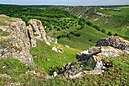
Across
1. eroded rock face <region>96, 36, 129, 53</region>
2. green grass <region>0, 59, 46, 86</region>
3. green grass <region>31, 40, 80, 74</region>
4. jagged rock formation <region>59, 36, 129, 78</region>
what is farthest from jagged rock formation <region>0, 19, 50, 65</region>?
eroded rock face <region>96, 36, 129, 53</region>

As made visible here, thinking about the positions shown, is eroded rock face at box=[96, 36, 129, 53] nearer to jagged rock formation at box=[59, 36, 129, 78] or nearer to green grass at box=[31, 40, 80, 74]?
jagged rock formation at box=[59, 36, 129, 78]

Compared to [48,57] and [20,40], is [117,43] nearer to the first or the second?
[20,40]

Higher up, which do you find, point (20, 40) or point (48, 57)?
point (20, 40)

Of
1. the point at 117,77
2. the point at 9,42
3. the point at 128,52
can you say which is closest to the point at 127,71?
the point at 117,77

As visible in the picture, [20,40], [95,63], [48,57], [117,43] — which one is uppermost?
[95,63]

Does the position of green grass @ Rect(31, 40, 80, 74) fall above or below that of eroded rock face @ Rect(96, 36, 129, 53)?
below

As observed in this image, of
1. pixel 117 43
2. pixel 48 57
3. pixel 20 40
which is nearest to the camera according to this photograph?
pixel 117 43

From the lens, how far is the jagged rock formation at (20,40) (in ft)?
135

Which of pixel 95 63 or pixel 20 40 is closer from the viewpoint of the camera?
pixel 95 63

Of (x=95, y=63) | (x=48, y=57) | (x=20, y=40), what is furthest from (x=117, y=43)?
(x=48, y=57)

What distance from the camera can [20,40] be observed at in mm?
51594

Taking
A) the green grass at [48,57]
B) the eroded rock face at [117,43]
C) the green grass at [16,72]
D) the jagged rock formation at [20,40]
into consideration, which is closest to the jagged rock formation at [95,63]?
the eroded rock face at [117,43]

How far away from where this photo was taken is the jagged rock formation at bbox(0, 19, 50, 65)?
135 feet

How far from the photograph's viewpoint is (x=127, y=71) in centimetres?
3697
